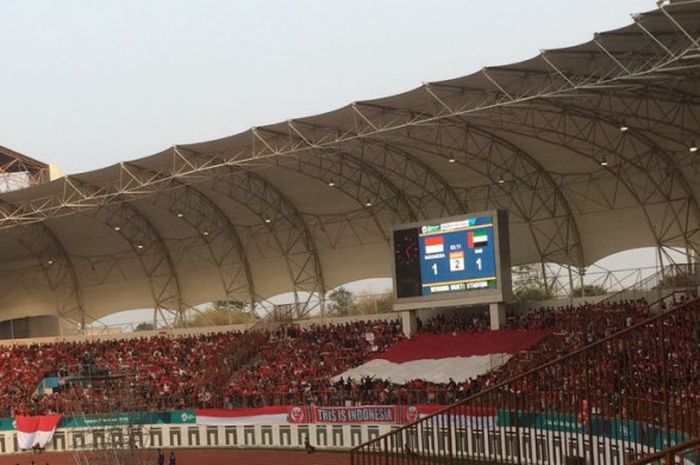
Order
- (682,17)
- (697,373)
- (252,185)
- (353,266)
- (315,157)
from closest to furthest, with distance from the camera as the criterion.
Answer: (697,373), (682,17), (315,157), (252,185), (353,266)

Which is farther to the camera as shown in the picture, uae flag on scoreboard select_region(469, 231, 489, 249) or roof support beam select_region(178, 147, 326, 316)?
roof support beam select_region(178, 147, 326, 316)

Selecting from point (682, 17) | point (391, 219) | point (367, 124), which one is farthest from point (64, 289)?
point (682, 17)

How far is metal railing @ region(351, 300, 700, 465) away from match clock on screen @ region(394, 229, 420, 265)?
19.1 metres

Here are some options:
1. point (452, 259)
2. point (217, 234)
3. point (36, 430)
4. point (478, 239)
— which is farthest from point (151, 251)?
point (478, 239)

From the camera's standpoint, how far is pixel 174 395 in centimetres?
4838

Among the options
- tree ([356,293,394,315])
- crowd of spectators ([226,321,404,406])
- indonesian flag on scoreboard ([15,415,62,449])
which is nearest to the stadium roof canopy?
crowd of spectators ([226,321,404,406])

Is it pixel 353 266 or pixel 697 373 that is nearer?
pixel 697 373

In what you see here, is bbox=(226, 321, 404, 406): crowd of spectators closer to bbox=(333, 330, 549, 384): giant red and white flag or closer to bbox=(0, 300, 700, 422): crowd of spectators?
bbox=(0, 300, 700, 422): crowd of spectators

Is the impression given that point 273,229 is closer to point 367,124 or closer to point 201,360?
point 201,360

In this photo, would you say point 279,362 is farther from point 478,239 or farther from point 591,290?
point 591,290

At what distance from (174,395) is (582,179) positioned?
21847 mm

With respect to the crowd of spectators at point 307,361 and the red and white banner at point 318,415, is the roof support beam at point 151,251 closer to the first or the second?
the crowd of spectators at point 307,361

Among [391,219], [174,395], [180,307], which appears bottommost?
[174,395]

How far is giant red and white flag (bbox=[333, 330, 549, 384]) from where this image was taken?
42.3 meters
